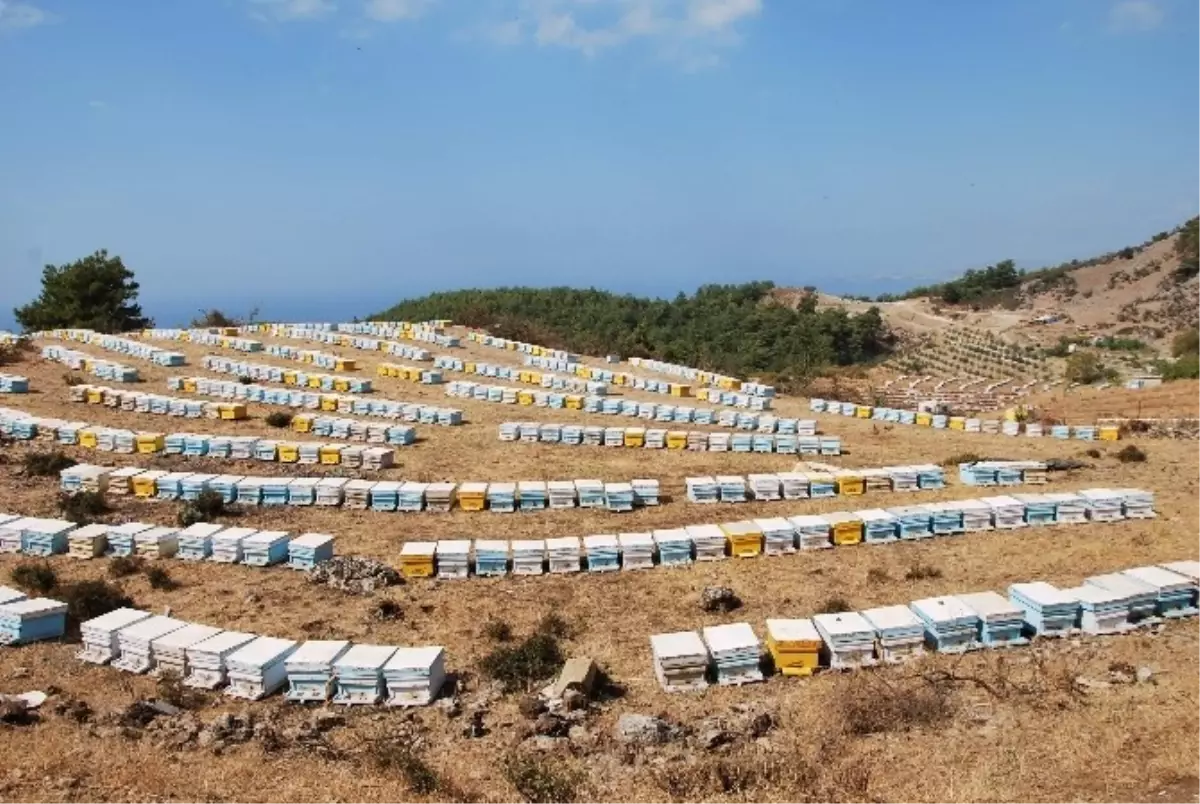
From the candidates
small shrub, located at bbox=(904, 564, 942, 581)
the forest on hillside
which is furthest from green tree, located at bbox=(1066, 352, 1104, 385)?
small shrub, located at bbox=(904, 564, 942, 581)

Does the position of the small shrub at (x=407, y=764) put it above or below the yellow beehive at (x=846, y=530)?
below

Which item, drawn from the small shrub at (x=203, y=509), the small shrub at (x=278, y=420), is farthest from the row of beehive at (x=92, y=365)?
the small shrub at (x=203, y=509)

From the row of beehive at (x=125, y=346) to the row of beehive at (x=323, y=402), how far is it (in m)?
5.92

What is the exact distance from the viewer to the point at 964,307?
93.5 meters

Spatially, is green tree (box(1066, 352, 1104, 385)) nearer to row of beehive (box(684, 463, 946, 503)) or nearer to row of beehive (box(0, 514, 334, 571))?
row of beehive (box(684, 463, 946, 503))

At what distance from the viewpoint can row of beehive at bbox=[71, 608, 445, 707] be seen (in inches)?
559

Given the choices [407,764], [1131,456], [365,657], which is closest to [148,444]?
[365,657]

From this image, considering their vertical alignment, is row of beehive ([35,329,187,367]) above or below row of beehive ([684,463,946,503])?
above

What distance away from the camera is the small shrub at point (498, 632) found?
16.7 metres

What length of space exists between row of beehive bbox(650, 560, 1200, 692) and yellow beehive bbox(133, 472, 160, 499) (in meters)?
16.3

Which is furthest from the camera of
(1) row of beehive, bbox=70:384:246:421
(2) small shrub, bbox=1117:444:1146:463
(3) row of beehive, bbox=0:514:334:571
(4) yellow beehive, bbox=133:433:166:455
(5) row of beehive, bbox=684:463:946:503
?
(1) row of beehive, bbox=70:384:246:421

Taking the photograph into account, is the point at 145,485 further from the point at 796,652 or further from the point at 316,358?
the point at 316,358

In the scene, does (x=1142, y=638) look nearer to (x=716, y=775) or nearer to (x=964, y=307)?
(x=716, y=775)

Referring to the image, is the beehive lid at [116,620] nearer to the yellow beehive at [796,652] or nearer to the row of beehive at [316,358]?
the yellow beehive at [796,652]
